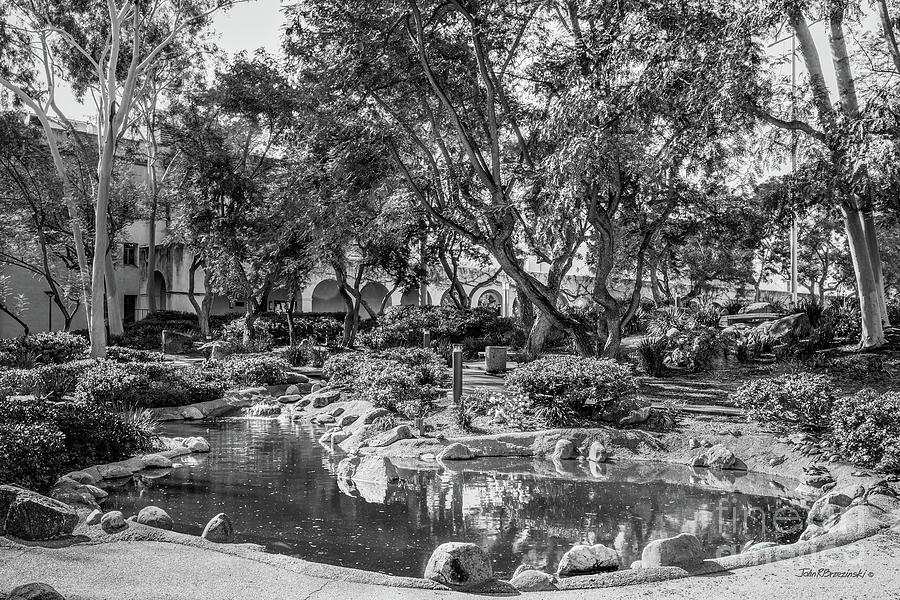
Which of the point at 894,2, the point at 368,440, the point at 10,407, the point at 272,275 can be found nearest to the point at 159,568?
the point at 10,407

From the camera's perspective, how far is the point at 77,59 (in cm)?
2511

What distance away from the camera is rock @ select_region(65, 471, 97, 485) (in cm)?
813

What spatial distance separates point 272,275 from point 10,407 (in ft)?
62.8

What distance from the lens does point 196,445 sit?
35.5ft

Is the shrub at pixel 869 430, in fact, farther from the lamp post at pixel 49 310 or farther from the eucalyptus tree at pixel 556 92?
the lamp post at pixel 49 310

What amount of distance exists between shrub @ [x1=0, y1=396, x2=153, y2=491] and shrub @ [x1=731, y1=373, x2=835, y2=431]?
28.2 feet

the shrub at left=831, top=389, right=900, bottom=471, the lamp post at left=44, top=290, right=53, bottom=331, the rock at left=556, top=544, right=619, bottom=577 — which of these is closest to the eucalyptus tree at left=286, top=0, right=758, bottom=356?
the shrub at left=831, top=389, right=900, bottom=471

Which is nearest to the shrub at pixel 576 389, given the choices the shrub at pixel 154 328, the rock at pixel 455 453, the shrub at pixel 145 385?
the rock at pixel 455 453

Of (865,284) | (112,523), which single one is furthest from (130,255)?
(112,523)

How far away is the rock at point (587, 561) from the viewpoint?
5242mm

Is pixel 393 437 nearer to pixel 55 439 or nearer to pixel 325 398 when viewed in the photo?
pixel 55 439

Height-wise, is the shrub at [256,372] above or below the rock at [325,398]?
above

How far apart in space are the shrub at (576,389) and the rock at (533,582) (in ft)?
20.2

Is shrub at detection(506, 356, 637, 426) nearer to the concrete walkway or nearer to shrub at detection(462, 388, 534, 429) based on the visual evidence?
shrub at detection(462, 388, 534, 429)
